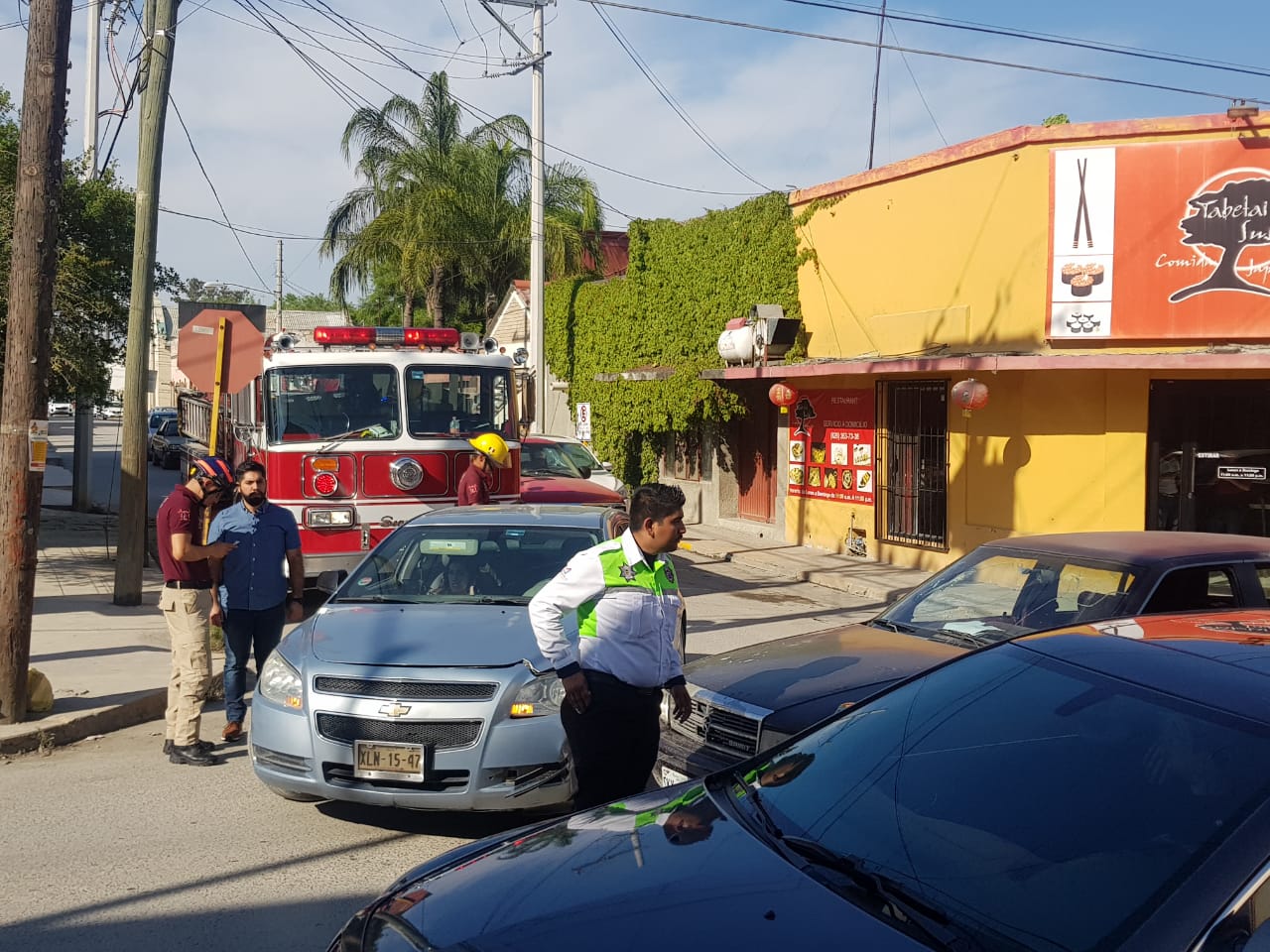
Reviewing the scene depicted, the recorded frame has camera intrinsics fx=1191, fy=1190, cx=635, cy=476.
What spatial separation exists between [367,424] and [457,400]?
0.97 metres

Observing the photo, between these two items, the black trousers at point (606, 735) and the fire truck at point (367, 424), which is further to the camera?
the fire truck at point (367, 424)

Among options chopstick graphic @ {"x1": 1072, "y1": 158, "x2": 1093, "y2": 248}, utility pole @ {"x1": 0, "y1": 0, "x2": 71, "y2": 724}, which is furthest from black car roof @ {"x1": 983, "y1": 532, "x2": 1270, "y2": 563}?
chopstick graphic @ {"x1": 1072, "y1": 158, "x2": 1093, "y2": 248}

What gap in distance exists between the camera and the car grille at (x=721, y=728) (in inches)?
207

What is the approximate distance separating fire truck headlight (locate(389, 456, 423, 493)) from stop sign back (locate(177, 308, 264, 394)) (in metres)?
1.56

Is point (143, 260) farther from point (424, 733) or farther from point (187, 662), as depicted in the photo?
point (424, 733)

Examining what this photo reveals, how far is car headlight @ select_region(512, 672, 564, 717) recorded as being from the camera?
18.2 ft

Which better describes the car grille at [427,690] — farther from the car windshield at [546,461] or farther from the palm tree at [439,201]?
the palm tree at [439,201]

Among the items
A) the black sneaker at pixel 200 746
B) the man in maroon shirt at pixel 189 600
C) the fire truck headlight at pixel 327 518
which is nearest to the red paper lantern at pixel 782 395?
the fire truck headlight at pixel 327 518

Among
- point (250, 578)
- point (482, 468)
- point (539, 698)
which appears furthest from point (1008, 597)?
point (482, 468)

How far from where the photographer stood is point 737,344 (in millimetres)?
19891

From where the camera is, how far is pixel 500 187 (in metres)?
34.7

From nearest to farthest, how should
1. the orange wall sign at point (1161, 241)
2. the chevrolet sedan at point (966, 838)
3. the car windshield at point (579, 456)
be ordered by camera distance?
the chevrolet sedan at point (966, 838) < the orange wall sign at point (1161, 241) < the car windshield at point (579, 456)

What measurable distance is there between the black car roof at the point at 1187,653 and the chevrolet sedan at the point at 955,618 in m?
1.84

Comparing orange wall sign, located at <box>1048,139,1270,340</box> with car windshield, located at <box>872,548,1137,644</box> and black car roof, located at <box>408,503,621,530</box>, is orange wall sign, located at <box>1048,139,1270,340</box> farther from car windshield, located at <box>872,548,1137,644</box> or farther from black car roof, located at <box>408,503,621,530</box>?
black car roof, located at <box>408,503,621,530</box>
